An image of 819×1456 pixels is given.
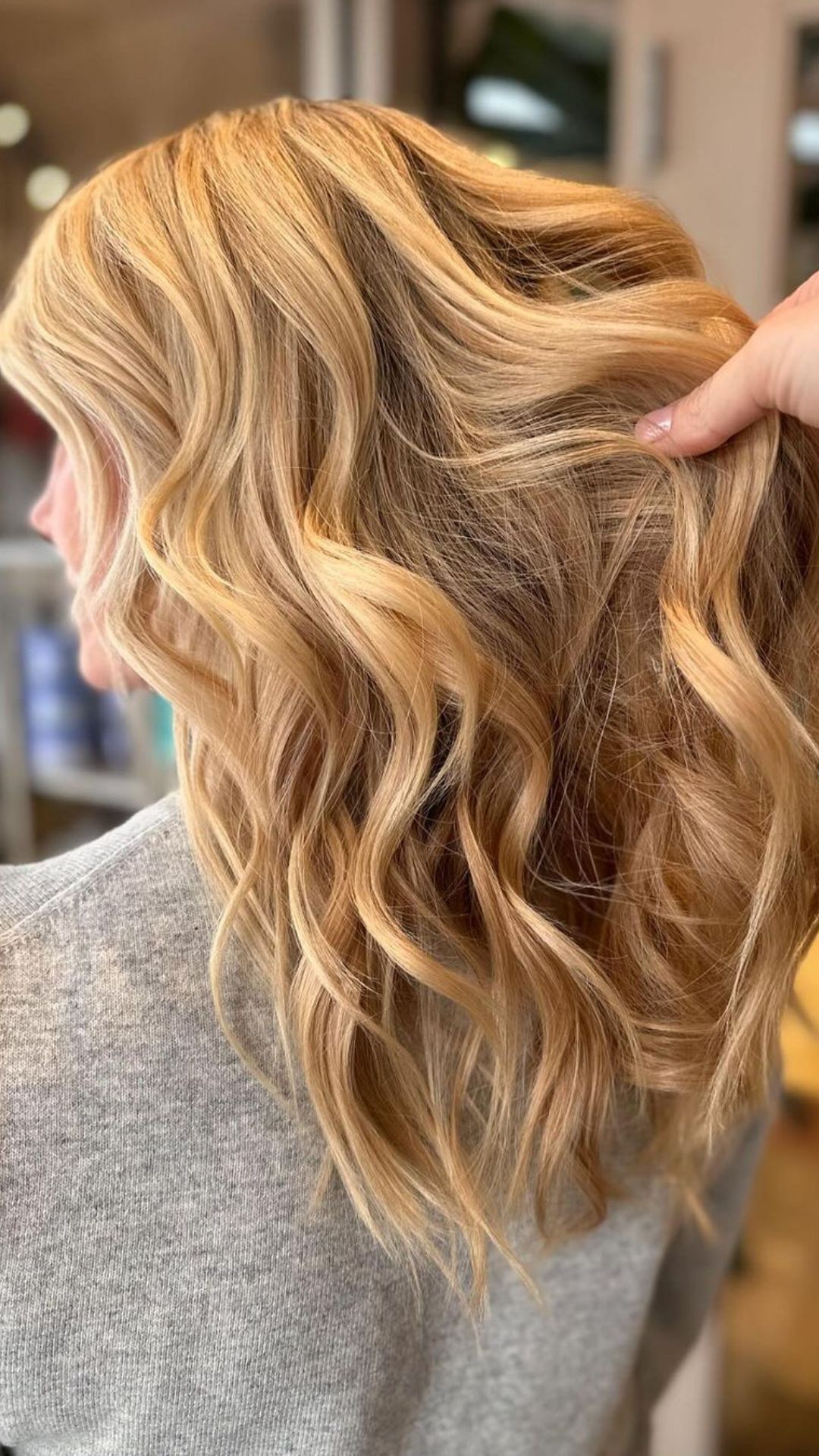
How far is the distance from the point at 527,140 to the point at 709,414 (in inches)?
49.3

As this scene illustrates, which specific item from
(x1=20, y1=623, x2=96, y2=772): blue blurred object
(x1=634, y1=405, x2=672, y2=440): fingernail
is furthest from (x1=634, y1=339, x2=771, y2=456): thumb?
(x1=20, y1=623, x2=96, y2=772): blue blurred object

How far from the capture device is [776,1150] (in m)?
1.51

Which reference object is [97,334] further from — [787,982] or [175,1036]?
[787,982]

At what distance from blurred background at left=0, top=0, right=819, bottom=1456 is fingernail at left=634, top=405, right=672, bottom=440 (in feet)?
2.58

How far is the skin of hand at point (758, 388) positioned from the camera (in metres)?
0.46

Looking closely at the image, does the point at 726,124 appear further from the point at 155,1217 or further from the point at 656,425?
the point at 155,1217

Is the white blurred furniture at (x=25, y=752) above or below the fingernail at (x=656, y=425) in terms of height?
below

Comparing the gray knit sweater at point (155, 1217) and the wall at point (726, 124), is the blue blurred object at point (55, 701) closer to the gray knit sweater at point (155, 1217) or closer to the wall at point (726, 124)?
the wall at point (726, 124)

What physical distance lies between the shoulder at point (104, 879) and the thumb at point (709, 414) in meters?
0.28

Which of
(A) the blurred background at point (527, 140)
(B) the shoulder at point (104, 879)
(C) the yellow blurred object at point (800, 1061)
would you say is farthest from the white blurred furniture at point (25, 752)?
(B) the shoulder at point (104, 879)

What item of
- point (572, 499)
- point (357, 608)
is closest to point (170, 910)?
point (357, 608)

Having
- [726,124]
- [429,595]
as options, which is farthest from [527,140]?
[429,595]

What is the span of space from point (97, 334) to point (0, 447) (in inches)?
56.2

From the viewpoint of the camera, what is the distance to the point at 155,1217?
1.63 feet
